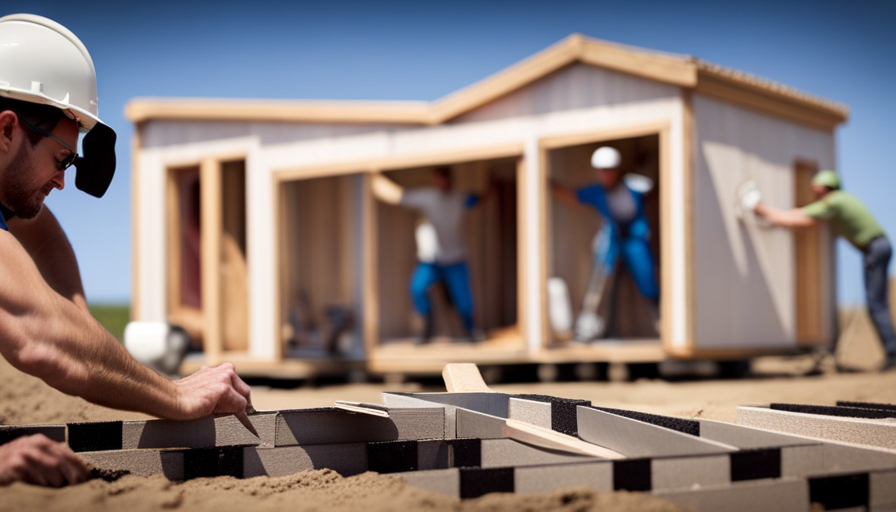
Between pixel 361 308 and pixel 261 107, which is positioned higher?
pixel 261 107

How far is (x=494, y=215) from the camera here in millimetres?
11453

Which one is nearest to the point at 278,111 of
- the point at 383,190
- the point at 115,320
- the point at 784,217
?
the point at 383,190

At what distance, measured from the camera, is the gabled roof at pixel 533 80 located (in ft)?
27.0

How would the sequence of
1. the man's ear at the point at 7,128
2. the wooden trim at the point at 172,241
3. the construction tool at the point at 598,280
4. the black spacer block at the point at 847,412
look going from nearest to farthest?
the man's ear at the point at 7,128 < the black spacer block at the point at 847,412 < the construction tool at the point at 598,280 < the wooden trim at the point at 172,241

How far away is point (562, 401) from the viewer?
10.2ft

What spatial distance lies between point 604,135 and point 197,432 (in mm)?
6327

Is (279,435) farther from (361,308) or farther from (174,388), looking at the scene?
(361,308)

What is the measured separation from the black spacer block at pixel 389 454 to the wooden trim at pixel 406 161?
6.26 meters

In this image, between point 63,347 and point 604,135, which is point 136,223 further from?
point 63,347

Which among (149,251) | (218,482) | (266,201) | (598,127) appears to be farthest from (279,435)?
(149,251)

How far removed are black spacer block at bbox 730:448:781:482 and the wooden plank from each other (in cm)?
847

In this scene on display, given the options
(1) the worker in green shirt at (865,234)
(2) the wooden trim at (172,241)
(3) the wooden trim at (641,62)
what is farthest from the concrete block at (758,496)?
(2) the wooden trim at (172,241)

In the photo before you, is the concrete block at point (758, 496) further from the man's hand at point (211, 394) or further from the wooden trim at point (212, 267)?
the wooden trim at point (212, 267)

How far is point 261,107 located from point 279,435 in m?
8.04
